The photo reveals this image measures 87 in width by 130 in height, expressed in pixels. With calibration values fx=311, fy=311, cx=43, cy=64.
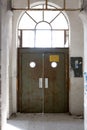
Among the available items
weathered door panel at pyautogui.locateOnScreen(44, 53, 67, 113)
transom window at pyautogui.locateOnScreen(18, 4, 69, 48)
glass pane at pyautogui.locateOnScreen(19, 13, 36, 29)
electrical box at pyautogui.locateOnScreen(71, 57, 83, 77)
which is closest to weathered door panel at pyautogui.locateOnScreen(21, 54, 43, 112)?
weathered door panel at pyautogui.locateOnScreen(44, 53, 67, 113)

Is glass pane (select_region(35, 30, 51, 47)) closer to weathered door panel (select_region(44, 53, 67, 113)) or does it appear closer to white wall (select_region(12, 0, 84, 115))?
weathered door panel (select_region(44, 53, 67, 113))

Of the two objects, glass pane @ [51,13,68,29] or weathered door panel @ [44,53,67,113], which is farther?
weathered door panel @ [44,53,67,113]

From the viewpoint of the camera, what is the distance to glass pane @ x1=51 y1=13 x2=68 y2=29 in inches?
380

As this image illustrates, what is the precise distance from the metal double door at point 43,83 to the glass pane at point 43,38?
0.29 metres

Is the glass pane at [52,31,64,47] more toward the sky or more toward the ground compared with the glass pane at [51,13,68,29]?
more toward the ground

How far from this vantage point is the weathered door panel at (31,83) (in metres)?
9.70

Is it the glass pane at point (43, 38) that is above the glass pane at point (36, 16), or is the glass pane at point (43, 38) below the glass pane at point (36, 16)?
below

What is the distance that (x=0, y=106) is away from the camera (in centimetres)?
568

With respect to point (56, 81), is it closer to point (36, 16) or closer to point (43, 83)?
point (43, 83)

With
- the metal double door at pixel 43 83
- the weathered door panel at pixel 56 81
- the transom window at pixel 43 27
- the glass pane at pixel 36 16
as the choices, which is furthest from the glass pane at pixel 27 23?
the weathered door panel at pixel 56 81

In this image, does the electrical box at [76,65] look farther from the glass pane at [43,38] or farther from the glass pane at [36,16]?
the glass pane at [36,16]

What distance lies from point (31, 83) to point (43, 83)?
38 centimetres

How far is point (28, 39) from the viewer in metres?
9.71

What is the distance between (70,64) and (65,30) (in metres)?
1.07
